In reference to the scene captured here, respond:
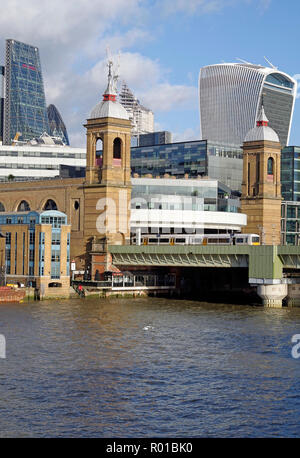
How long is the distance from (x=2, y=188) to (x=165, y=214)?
136ft

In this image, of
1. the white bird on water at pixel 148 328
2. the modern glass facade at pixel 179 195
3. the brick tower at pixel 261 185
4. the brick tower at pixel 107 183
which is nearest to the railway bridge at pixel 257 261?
the brick tower at pixel 107 183

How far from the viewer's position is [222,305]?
12769cm

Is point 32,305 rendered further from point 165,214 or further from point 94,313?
point 165,214

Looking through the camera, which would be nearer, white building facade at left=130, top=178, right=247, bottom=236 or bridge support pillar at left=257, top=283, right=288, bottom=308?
bridge support pillar at left=257, top=283, right=288, bottom=308

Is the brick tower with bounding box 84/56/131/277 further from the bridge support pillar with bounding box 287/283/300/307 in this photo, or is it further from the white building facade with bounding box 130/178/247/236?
the bridge support pillar with bounding box 287/283/300/307

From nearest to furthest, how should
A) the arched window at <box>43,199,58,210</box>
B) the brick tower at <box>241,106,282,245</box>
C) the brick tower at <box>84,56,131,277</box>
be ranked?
the brick tower at <box>84,56,131,277</box>, the arched window at <box>43,199,58,210</box>, the brick tower at <box>241,106,282,245</box>

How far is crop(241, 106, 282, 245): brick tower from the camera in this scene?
176500 mm

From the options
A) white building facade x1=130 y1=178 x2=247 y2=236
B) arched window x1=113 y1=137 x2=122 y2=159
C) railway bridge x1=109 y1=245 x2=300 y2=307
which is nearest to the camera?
railway bridge x1=109 y1=245 x2=300 y2=307

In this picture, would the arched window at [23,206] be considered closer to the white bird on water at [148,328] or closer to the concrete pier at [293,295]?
the concrete pier at [293,295]

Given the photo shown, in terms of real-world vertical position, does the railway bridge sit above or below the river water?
above

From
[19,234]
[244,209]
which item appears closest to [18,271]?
[19,234]

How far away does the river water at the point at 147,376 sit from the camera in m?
50.6

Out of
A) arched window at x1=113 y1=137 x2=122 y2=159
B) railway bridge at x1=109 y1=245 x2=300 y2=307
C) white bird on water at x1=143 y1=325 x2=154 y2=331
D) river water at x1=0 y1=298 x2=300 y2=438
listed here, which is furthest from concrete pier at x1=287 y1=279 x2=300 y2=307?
arched window at x1=113 y1=137 x2=122 y2=159

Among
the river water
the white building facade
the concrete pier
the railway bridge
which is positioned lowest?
the river water
